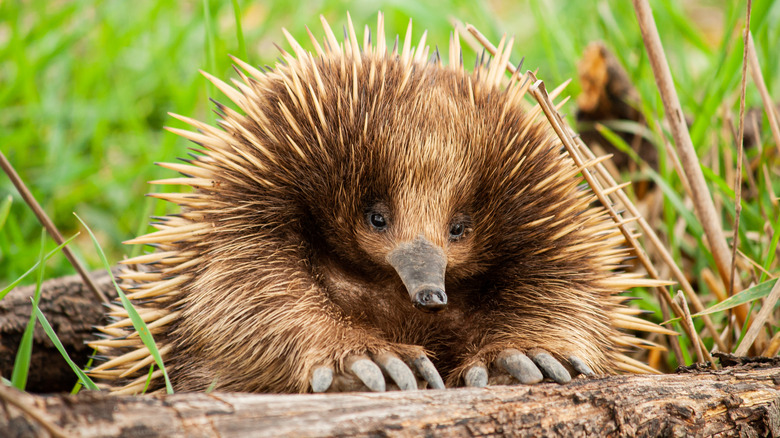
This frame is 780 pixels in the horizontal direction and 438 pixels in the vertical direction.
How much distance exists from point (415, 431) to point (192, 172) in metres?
0.93

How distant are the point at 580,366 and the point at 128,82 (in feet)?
9.45

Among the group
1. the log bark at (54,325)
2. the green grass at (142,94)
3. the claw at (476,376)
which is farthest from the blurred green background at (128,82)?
the claw at (476,376)

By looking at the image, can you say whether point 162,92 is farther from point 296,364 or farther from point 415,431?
point 415,431

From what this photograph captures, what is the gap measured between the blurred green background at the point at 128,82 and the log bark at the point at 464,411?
1061 millimetres

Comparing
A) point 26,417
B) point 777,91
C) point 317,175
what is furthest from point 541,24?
point 26,417

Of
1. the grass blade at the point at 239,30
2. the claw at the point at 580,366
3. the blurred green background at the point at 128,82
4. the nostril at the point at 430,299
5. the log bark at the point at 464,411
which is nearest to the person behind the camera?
the log bark at the point at 464,411

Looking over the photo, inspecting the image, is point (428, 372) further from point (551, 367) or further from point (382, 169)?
point (382, 169)

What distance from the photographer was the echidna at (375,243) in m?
1.64

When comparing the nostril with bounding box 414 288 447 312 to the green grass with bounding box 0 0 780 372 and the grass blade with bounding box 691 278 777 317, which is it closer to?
the grass blade with bounding box 691 278 777 317

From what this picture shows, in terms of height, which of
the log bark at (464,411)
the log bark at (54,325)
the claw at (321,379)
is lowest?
the log bark at (54,325)

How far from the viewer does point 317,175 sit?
1.73 m

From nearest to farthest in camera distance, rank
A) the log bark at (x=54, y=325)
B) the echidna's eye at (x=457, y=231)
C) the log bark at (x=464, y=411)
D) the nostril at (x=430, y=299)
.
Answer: the log bark at (x=464, y=411) < the nostril at (x=430, y=299) < the echidna's eye at (x=457, y=231) < the log bark at (x=54, y=325)

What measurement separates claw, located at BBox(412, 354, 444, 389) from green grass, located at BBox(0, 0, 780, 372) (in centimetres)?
112

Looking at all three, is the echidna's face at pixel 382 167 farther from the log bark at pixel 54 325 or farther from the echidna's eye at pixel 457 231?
the log bark at pixel 54 325
